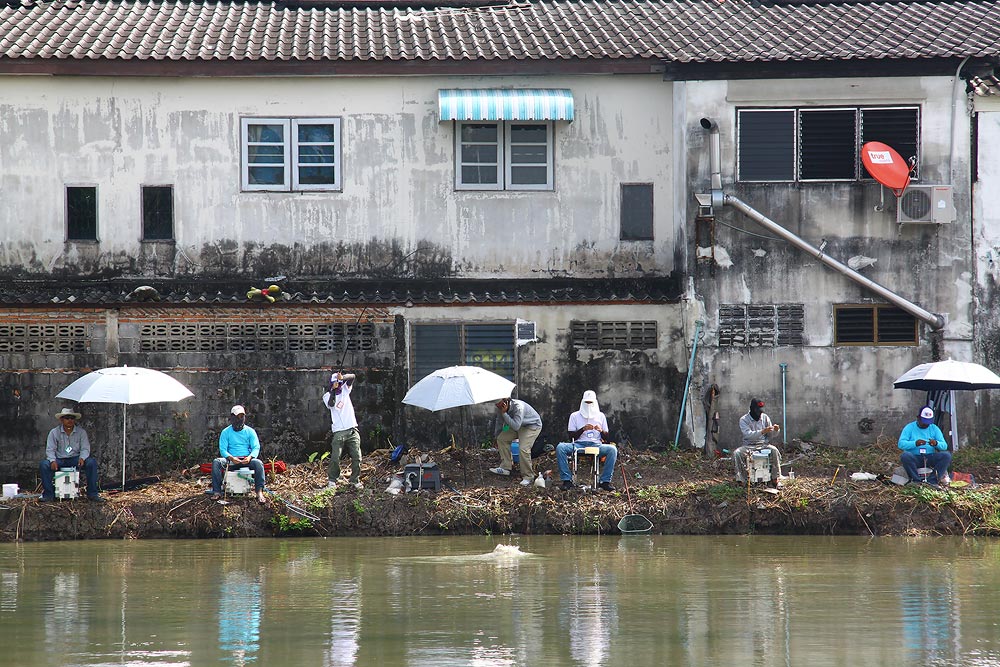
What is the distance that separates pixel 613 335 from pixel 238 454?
618cm

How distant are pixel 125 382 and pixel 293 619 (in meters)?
6.89

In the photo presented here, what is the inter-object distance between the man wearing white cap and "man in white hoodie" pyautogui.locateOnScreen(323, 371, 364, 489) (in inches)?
43.6

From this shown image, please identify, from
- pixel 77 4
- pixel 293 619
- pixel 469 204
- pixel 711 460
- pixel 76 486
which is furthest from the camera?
pixel 77 4

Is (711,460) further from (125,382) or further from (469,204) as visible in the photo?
(125,382)

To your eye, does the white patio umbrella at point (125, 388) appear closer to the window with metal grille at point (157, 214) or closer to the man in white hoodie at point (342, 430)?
the man in white hoodie at point (342, 430)

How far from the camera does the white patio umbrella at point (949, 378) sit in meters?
Result: 18.4

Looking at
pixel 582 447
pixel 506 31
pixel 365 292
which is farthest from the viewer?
pixel 506 31

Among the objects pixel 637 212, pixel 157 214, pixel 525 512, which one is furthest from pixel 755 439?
pixel 157 214

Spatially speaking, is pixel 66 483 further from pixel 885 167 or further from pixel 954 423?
pixel 954 423

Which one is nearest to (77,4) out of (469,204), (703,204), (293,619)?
(469,204)

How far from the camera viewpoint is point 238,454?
18188mm

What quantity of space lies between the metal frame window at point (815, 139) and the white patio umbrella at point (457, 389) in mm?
5389

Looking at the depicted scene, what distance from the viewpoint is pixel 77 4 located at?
76.4 ft

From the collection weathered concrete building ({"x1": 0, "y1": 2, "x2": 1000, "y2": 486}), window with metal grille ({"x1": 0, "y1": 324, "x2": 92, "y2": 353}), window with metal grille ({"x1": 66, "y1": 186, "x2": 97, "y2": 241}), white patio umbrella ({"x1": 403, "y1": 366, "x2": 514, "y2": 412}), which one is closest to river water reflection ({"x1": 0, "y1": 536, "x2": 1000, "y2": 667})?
white patio umbrella ({"x1": 403, "y1": 366, "x2": 514, "y2": 412})
